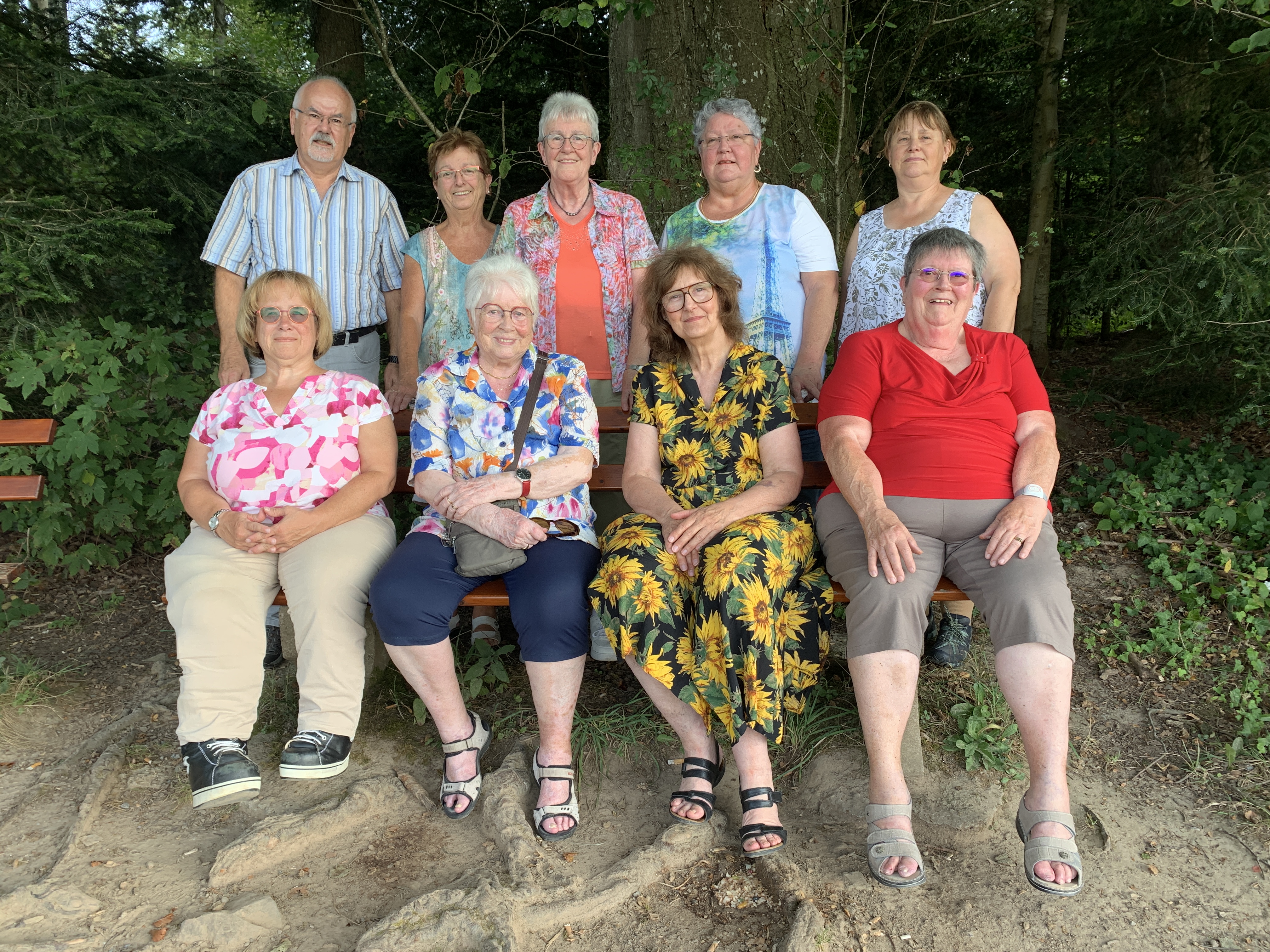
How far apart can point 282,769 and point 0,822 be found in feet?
3.36

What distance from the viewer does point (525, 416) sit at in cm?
304

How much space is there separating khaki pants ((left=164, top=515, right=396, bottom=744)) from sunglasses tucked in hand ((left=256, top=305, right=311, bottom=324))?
74 centimetres

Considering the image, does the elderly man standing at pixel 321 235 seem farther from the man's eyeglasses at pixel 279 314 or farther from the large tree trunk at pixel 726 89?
the large tree trunk at pixel 726 89

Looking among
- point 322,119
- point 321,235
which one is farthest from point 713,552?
point 322,119

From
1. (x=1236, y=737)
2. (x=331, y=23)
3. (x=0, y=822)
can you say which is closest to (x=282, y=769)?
(x=0, y=822)

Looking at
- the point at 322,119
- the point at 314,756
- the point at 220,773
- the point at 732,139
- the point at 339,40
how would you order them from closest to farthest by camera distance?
the point at 220,773 < the point at 314,756 < the point at 732,139 < the point at 322,119 < the point at 339,40

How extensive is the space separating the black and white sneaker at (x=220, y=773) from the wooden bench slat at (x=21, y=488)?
4.62ft

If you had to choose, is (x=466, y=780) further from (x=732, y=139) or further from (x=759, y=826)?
(x=732, y=139)

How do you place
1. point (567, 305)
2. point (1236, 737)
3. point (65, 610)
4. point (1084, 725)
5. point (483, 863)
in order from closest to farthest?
point (483, 863)
point (1236, 737)
point (1084, 725)
point (567, 305)
point (65, 610)

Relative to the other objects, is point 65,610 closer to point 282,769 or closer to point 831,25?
point 282,769

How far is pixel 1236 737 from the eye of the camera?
3.05m

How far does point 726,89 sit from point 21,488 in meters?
3.61

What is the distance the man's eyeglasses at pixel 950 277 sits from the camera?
2.95 m

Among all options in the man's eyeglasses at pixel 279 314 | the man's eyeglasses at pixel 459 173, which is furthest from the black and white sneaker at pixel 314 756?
the man's eyeglasses at pixel 459 173
